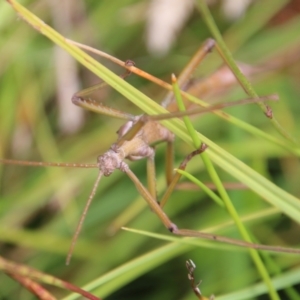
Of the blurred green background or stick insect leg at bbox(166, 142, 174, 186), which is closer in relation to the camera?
stick insect leg at bbox(166, 142, 174, 186)

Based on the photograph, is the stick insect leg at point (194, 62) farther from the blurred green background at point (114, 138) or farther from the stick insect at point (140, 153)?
the blurred green background at point (114, 138)

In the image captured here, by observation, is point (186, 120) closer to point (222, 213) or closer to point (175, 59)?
point (222, 213)

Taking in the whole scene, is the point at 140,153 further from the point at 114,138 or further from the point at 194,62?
the point at 114,138

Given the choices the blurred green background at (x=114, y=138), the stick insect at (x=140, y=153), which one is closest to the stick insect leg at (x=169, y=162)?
the stick insect at (x=140, y=153)

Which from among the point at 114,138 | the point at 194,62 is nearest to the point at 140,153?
the point at 194,62

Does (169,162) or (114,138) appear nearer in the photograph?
(169,162)

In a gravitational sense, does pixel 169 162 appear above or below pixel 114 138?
below

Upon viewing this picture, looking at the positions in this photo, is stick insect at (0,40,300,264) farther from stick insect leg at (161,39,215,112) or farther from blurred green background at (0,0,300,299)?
blurred green background at (0,0,300,299)

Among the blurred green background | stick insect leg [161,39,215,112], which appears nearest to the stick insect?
stick insect leg [161,39,215,112]
